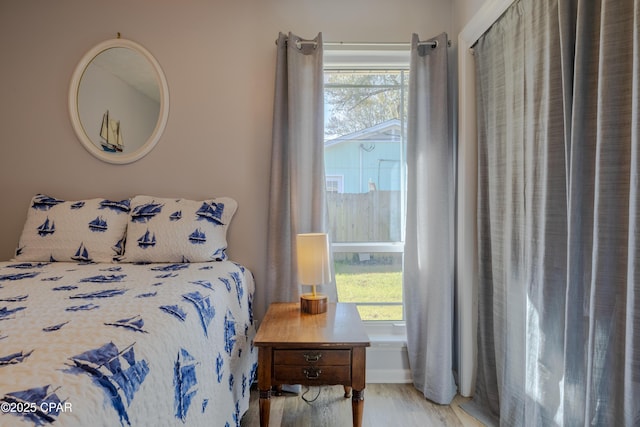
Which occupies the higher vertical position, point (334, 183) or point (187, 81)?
point (187, 81)

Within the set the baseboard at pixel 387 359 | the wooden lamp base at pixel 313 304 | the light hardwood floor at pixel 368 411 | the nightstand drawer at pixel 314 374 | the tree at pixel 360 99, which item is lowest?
the light hardwood floor at pixel 368 411

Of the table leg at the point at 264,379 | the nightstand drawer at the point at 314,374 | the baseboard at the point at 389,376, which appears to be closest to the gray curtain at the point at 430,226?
the baseboard at the point at 389,376

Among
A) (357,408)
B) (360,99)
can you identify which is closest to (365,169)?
(360,99)

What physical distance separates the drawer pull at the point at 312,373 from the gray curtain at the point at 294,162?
65 cm

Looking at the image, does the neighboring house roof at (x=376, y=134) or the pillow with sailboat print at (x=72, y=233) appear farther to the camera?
the neighboring house roof at (x=376, y=134)

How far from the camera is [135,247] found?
6.18 ft

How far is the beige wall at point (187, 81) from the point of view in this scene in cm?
218

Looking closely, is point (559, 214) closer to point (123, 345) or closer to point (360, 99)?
point (360, 99)

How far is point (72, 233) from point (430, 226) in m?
2.11

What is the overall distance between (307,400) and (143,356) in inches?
53.1

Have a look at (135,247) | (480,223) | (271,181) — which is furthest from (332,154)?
(135,247)

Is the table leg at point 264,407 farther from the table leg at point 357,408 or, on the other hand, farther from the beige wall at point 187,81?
the beige wall at point 187,81

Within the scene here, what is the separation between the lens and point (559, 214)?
1.31 meters

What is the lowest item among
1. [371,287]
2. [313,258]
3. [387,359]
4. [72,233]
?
[387,359]
